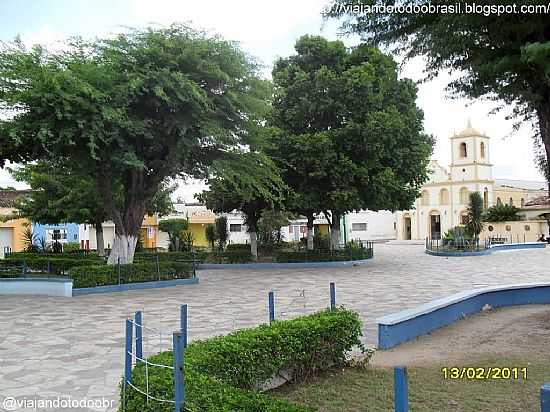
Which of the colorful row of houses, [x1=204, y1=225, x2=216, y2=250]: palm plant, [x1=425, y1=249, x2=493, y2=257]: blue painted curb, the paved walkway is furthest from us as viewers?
the colorful row of houses

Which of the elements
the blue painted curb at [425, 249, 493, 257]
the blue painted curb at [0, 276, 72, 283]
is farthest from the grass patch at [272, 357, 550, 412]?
the blue painted curb at [425, 249, 493, 257]

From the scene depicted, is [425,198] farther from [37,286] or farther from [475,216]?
[37,286]

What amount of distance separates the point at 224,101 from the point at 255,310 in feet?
24.0

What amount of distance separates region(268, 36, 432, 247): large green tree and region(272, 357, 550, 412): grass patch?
15.9 m

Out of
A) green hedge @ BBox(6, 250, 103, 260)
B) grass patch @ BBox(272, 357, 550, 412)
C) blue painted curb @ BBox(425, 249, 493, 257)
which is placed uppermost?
green hedge @ BBox(6, 250, 103, 260)

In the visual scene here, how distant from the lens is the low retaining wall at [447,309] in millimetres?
8828

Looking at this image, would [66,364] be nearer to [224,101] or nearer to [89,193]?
[224,101]

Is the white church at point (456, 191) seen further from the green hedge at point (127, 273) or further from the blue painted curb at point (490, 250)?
the green hedge at point (127, 273)

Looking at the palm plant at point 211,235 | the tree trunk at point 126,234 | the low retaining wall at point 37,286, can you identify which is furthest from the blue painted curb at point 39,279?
the palm plant at point 211,235

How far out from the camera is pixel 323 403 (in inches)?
235

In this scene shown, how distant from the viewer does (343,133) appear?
23422mm

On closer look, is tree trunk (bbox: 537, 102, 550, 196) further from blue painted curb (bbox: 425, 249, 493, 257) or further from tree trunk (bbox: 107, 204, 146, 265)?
blue painted curb (bbox: 425, 249, 493, 257)
